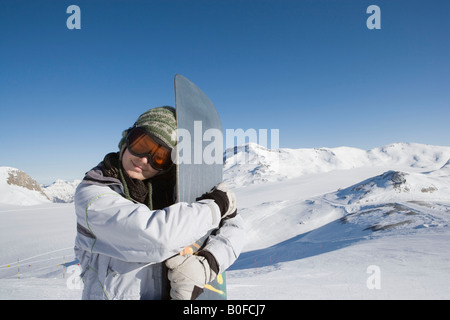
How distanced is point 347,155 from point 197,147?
213 m

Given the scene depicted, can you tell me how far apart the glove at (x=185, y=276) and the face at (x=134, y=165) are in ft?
2.51

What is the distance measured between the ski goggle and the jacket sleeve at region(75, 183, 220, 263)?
0.54 m

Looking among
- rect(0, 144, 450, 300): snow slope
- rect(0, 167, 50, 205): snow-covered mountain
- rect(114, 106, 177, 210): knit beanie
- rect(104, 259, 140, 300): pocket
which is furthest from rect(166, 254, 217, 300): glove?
rect(0, 167, 50, 205): snow-covered mountain

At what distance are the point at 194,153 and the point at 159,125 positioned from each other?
1.77ft

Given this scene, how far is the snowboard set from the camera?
2.14m

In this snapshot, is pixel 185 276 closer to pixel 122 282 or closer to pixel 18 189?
pixel 122 282

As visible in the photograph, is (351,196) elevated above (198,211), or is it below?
below

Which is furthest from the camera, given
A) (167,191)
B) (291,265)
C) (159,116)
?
(291,265)

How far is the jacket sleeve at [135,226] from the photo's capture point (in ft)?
4.38

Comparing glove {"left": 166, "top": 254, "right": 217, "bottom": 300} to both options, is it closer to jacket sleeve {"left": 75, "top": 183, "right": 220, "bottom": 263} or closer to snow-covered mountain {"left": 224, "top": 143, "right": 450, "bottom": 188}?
jacket sleeve {"left": 75, "top": 183, "right": 220, "bottom": 263}

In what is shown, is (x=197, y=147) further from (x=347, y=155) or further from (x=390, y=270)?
(x=347, y=155)

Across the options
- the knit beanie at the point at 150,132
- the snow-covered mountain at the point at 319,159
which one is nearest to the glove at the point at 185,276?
the knit beanie at the point at 150,132
